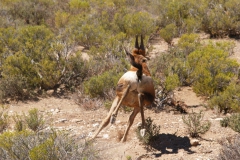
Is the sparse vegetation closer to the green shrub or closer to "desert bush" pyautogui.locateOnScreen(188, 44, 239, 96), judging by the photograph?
the green shrub

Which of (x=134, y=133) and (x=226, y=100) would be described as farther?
(x=226, y=100)

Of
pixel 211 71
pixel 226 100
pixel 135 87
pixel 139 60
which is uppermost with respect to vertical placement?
pixel 139 60

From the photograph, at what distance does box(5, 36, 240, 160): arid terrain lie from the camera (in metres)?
5.02

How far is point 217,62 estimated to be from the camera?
8.17 metres

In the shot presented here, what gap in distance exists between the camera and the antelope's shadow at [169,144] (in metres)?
5.13

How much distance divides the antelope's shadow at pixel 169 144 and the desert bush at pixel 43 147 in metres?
1.16

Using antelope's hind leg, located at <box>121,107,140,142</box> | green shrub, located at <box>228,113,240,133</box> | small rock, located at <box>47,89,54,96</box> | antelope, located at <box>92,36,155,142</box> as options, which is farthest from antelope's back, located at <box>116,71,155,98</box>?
small rock, located at <box>47,89,54,96</box>

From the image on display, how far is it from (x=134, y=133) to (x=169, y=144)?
71 centimetres

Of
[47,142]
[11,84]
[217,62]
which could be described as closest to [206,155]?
[47,142]

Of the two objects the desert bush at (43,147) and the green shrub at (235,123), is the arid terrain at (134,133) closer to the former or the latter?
the green shrub at (235,123)

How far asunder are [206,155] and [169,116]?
201 cm

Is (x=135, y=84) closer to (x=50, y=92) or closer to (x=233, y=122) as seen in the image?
(x=233, y=122)

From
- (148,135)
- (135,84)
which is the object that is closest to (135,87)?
(135,84)

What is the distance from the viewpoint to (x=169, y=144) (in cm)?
533
